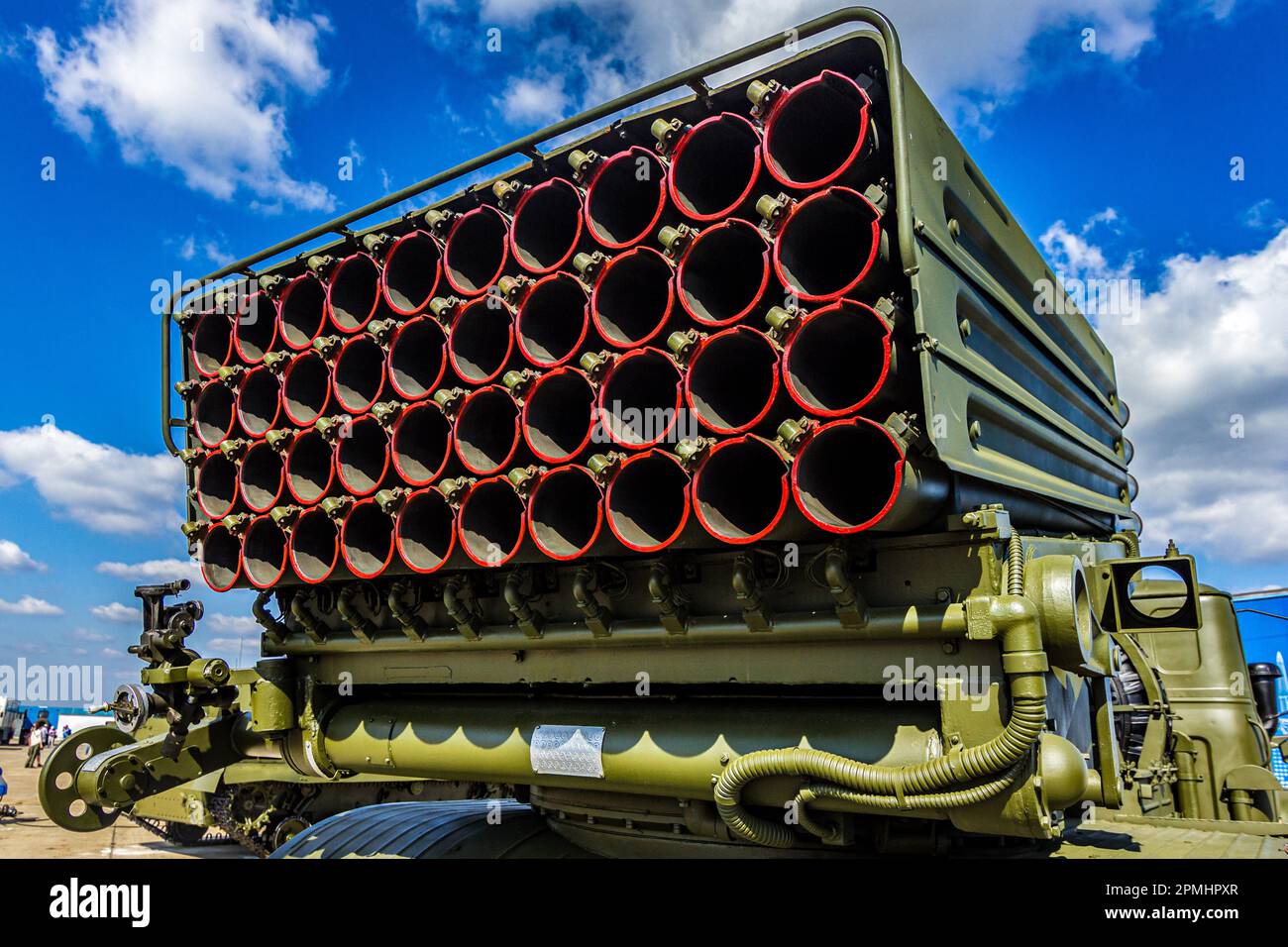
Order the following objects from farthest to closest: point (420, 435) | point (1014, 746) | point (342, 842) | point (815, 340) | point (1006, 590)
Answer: point (342, 842) → point (420, 435) → point (815, 340) → point (1006, 590) → point (1014, 746)

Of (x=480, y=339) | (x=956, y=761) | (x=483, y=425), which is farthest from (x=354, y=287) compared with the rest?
(x=956, y=761)

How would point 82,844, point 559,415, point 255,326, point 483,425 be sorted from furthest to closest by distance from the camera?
point 82,844 → point 255,326 → point 483,425 → point 559,415

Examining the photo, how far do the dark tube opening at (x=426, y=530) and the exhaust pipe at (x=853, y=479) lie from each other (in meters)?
→ 1.71

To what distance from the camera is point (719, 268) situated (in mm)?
3791

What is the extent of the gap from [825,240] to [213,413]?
12.1ft

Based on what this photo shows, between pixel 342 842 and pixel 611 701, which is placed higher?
pixel 611 701

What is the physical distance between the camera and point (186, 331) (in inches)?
218

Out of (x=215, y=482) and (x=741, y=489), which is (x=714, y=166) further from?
(x=215, y=482)

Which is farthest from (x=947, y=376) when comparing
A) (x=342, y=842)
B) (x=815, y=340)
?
(x=342, y=842)

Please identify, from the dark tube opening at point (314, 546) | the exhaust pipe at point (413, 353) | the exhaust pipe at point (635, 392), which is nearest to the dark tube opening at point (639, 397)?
the exhaust pipe at point (635, 392)

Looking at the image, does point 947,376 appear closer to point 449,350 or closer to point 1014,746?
point 1014,746

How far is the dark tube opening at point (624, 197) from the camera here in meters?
3.87

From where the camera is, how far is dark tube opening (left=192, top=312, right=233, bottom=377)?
546 centimetres

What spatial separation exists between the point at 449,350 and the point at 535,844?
2.57 metres
